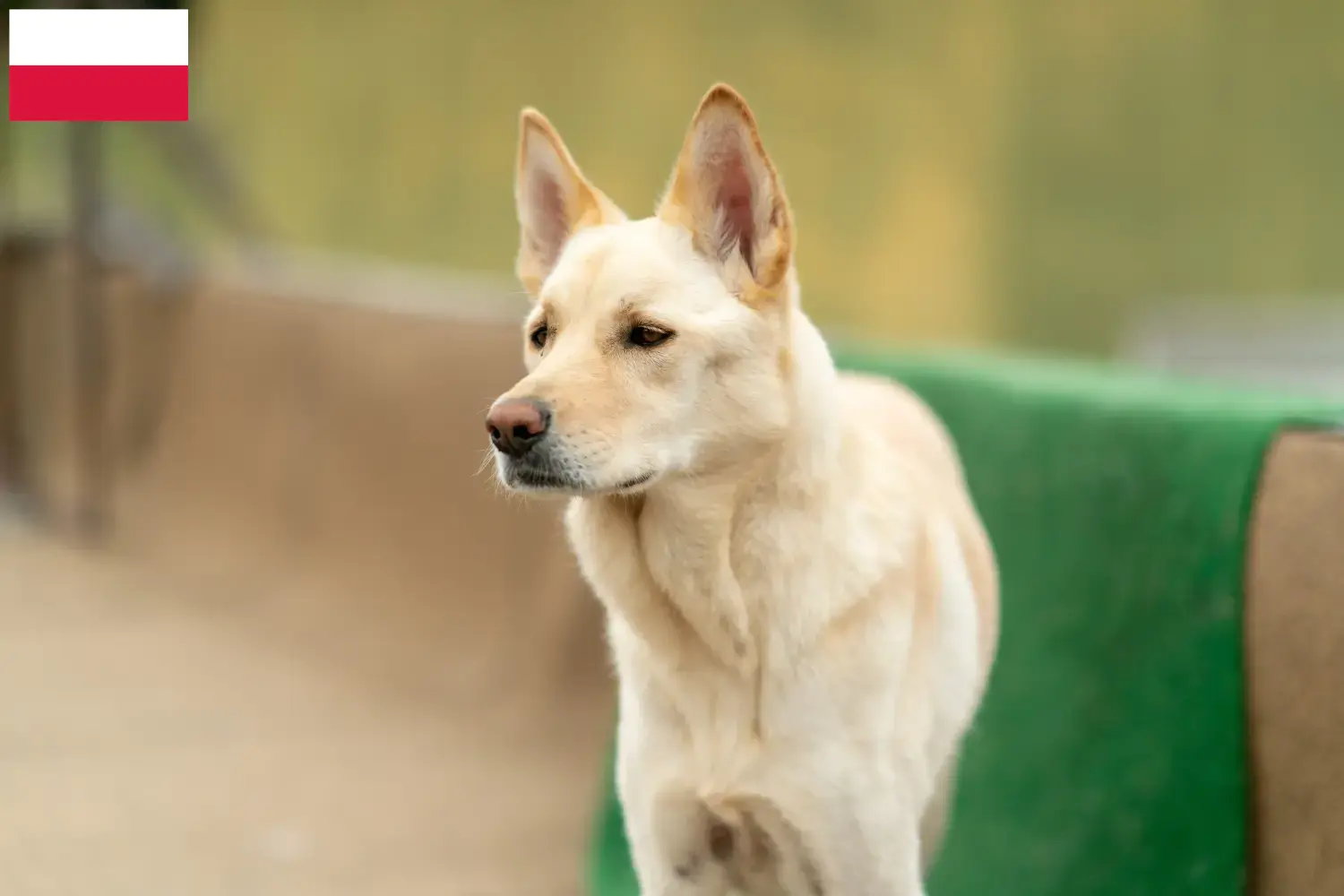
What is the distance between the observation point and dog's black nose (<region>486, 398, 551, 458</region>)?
125cm

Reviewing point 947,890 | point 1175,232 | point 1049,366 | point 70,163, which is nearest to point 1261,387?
point 1049,366

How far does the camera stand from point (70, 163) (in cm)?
551

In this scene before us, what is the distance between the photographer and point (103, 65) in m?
1.52

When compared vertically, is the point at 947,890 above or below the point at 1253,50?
below

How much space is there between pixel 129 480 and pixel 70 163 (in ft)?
4.00

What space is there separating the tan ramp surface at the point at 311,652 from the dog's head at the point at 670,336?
162cm

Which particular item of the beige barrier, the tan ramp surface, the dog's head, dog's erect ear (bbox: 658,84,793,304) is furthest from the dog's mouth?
the tan ramp surface

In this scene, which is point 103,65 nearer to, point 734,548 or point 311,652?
point 734,548

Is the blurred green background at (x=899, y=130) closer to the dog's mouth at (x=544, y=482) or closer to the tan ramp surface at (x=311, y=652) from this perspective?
the tan ramp surface at (x=311, y=652)

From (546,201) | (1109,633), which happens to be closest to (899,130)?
(1109,633)

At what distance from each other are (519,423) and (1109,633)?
1143mm

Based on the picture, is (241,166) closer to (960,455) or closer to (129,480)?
(129,480)

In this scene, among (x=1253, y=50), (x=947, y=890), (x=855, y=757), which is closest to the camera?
(x=855, y=757)

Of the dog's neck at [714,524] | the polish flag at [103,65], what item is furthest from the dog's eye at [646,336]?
the polish flag at [103,65]
